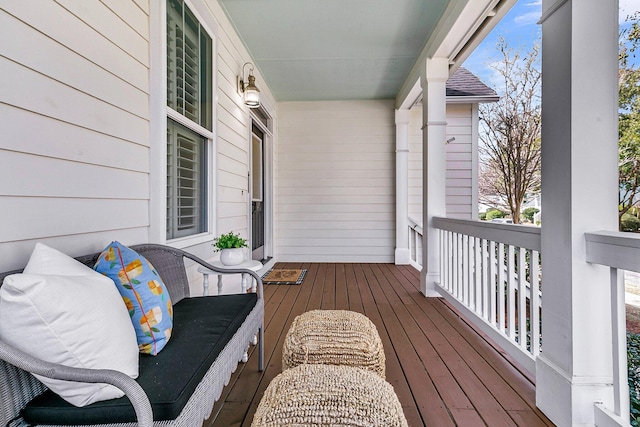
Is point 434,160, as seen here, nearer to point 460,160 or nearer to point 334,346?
point 460,160

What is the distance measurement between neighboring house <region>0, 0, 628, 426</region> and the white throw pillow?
0.40 meters

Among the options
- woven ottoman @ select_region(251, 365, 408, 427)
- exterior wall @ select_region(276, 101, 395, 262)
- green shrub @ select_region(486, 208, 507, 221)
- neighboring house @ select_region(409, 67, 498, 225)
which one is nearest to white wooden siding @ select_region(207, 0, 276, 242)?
exterior wall @ select_region(276, 101, 395, 262)

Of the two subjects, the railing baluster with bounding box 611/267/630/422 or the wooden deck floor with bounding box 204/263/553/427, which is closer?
the railing baluster with bounding box 611/267/630/422

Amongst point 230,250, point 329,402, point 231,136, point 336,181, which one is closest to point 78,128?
point 230,250

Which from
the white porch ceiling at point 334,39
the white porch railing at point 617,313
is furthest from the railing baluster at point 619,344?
the white porch ceiling at point 334,39

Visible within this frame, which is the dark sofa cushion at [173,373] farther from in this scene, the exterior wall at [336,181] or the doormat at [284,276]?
the exterior wall at [336,181]

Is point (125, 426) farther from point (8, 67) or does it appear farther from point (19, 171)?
point (8, 67)

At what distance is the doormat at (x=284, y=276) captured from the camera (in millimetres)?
4234

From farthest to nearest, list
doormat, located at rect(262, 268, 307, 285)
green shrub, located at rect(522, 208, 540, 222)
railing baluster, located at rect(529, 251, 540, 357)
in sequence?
green shrub, located at rect(522, 208, 540, 222), doormat, located at rect(262, 268, 307, 285), railing baluster, located at rect(529, 251, 540, 357)

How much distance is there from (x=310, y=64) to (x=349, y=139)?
171 centimetres

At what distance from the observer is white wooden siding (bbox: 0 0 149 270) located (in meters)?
1.09

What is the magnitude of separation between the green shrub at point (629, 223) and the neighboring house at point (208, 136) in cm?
21

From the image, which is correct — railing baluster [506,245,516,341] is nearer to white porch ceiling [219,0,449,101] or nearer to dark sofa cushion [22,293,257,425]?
dark sofa cushion [22,293,257,425]

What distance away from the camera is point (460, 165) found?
5590mm
